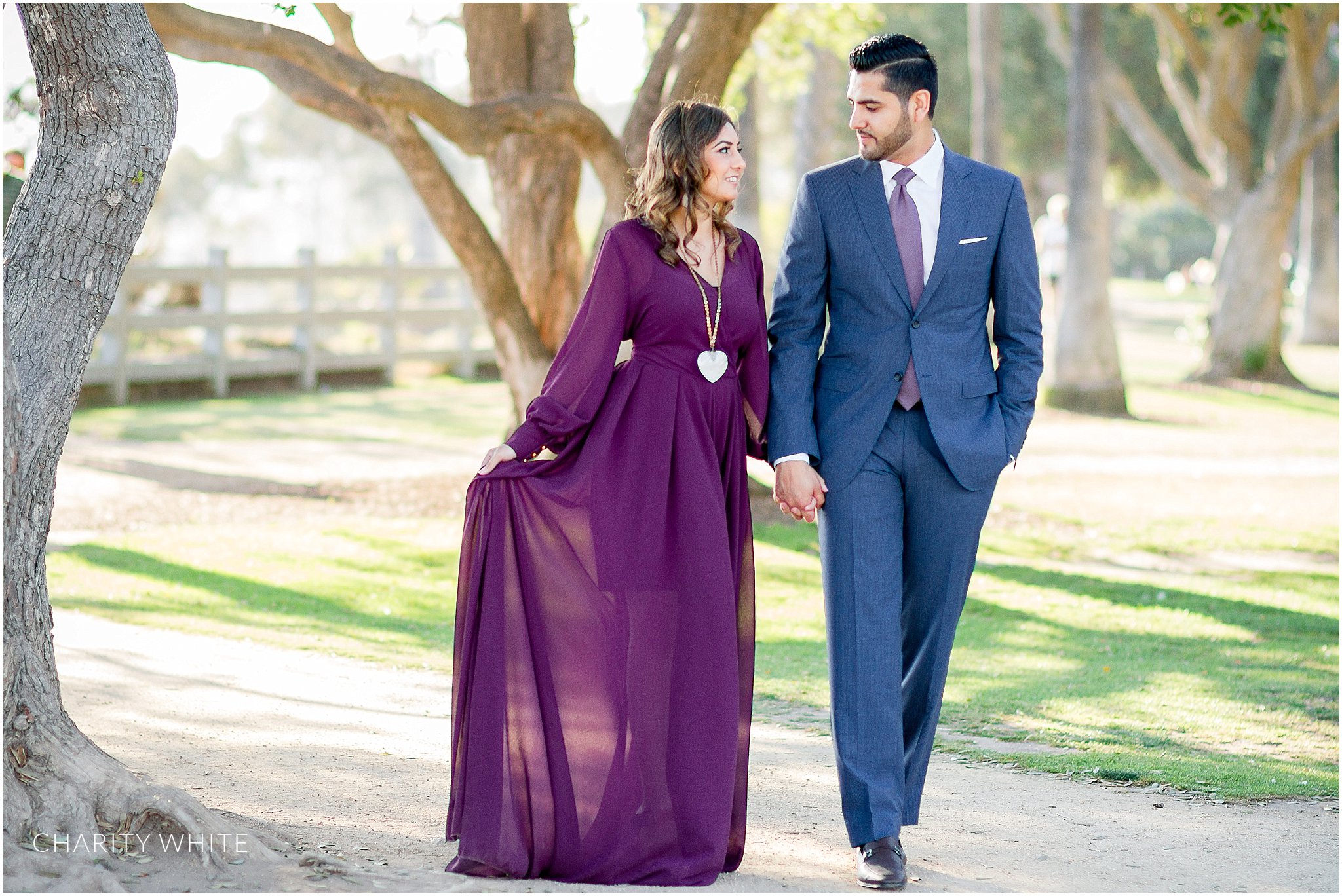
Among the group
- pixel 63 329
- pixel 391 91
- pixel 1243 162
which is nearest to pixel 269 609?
pixel 391 91

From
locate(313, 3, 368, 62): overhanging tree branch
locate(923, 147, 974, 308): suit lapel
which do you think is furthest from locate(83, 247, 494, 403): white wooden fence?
locate(923, 147, 974, 308): suit lapel

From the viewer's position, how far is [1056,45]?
2042 centimetres

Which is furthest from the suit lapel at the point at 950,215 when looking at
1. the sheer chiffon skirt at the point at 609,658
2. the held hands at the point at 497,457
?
the held hands at the point at 497,457

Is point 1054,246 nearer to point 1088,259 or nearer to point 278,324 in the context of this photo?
point 1088,259

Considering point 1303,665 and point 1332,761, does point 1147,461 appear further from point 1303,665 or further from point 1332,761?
point 1332,761

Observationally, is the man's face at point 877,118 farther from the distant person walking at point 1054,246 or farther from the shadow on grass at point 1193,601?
the distant person walking at point 1054,246

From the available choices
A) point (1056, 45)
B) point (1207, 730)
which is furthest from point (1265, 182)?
point (1207, 730)

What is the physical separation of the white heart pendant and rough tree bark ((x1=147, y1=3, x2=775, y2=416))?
5.15 metres

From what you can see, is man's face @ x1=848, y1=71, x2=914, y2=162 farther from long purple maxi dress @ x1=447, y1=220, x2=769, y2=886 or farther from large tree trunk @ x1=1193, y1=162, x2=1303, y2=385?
large tree trunk @ x1=1193, y1=162, x2=1303, y2=385

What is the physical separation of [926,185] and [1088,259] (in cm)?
1422

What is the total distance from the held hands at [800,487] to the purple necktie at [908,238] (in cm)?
32

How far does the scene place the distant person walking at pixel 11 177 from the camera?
771 cm

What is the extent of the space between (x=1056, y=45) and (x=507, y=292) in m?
12.9

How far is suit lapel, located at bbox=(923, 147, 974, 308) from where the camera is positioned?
157 inches
